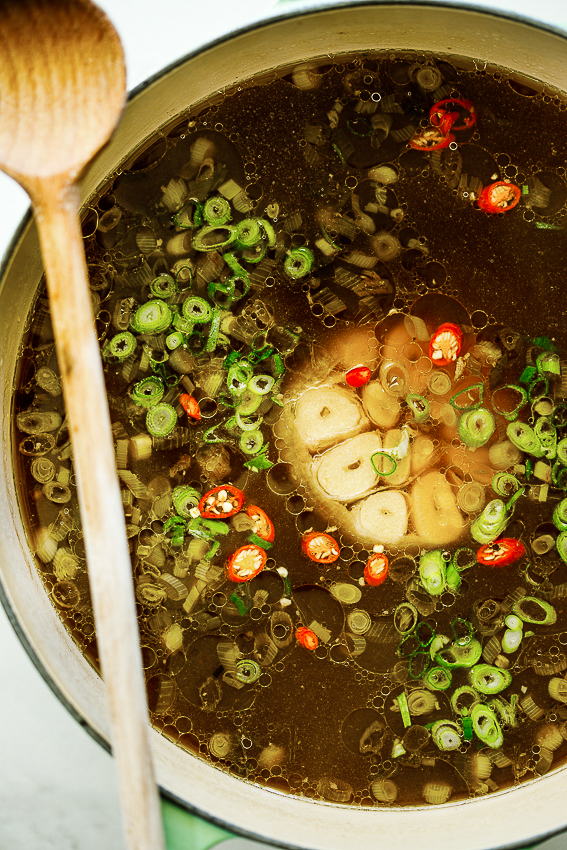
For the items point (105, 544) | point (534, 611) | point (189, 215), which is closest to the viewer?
point (105, 544)

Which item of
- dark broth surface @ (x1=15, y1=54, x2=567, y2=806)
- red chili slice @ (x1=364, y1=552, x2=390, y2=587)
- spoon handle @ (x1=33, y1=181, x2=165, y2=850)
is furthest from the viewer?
red chili slice @ (x1=364, y1=552, x2=390, y2=587)

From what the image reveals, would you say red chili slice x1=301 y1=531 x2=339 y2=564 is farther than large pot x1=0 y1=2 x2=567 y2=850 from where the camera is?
Yes

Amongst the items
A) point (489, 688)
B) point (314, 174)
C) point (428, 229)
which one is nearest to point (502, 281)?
point (428, 229)

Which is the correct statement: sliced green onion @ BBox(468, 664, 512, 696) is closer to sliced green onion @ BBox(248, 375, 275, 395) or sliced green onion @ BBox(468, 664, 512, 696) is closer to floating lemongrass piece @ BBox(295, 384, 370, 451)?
floating lemongrass piece @ BBox(295, 384, 370, 451)

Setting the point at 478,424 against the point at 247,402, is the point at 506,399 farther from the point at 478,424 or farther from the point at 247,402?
the point at 247,402

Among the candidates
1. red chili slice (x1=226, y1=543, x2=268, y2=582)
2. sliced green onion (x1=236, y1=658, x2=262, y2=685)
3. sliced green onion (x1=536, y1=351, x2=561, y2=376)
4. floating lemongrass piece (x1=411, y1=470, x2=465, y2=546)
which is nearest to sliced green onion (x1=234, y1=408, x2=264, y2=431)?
red chili slice (x1=226, y1=543, x2=268, y2=582)

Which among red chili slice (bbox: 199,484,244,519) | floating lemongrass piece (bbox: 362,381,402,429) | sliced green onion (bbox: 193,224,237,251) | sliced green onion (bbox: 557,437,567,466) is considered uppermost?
sliced green onion (bbox: 193,224,237,251)

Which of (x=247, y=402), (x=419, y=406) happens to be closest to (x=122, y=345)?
(x=247, y=402)
